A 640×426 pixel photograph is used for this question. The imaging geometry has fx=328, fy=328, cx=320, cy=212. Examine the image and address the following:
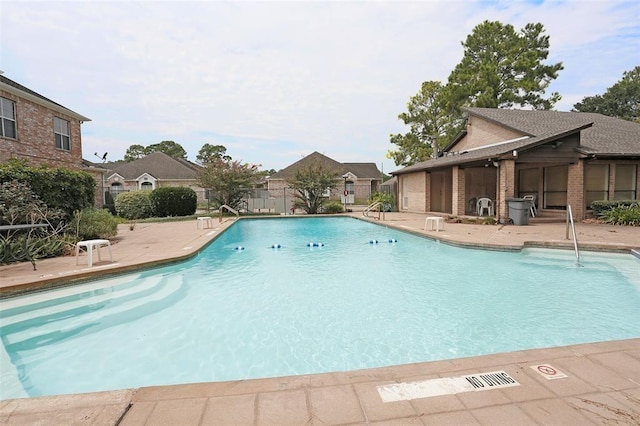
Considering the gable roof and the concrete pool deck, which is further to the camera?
the gable roof

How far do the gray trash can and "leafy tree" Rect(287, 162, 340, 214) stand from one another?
1098cm

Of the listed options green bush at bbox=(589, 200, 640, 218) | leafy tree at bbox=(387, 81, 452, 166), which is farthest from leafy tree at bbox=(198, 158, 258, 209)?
green bush at bbox=(589, 200, 640, 218)

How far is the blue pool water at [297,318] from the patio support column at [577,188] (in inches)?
256

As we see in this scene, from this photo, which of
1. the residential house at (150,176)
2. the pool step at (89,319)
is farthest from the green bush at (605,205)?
the residential house at (150,176)

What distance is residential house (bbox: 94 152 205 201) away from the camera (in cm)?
3044

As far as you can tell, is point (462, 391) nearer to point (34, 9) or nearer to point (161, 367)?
point (161, 367)

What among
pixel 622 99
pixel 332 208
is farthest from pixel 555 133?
pixel 622 99

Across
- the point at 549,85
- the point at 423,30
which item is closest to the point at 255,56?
the point at 423,30

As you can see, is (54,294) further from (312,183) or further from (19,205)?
(312,183)

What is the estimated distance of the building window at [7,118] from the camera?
1266 cm

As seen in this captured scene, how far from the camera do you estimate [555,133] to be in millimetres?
12383

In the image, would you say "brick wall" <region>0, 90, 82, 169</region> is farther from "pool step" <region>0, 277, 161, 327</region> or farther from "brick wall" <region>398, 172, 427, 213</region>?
"brick wall" <region>398, 172, 427, 213</region>

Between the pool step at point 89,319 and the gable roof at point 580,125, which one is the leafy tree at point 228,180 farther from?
the pool step at point 89,319

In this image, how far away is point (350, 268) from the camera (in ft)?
24.9
